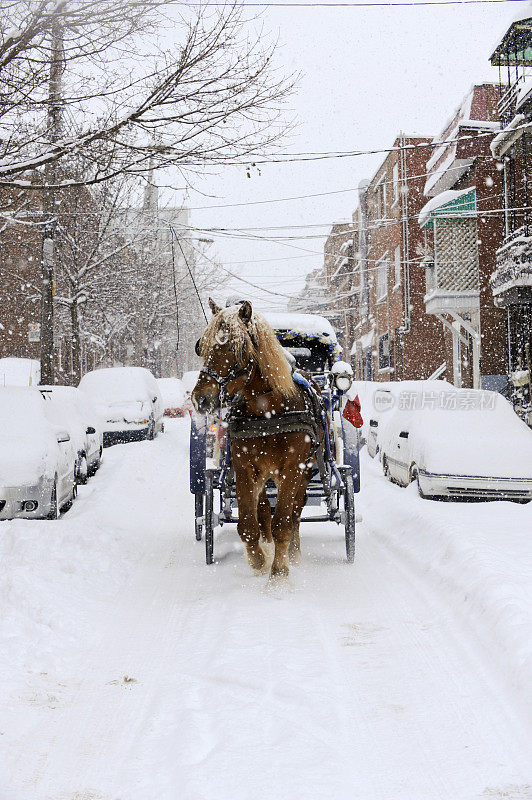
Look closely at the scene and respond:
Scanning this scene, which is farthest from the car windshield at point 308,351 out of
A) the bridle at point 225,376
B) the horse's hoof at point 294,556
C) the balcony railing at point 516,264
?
the balcony railing at point 516,264

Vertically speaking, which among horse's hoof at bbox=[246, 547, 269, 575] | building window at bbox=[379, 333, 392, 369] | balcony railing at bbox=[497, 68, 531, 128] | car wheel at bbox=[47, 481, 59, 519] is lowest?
horse's hoof at bbox=[246, 547, 269, 575]

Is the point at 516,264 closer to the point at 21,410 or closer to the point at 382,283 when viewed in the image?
the point at 21,410

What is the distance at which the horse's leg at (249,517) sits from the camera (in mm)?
6578

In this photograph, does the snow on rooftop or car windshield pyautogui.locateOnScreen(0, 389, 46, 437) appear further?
the snow on rooftop

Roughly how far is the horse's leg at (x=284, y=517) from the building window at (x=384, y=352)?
33728 mm

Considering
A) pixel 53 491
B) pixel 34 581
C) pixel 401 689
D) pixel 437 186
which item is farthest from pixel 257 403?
pixel 437 186

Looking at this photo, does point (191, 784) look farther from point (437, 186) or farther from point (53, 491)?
point (437, 186)

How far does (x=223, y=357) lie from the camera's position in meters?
5.97

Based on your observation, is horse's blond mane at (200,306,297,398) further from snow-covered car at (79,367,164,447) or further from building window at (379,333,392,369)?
building window at (379,333,392,369)

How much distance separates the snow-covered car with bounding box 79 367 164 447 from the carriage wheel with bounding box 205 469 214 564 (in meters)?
13.0

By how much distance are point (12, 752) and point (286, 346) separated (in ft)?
19.7

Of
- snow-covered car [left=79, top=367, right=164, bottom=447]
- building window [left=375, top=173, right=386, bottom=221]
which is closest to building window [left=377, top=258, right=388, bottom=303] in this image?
building window [left=375, top=173, right=386, bottom=221]

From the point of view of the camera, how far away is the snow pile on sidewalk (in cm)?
482

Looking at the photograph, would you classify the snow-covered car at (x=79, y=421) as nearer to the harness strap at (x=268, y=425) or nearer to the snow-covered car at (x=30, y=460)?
the snow-covered car at (x=30, y=460)
